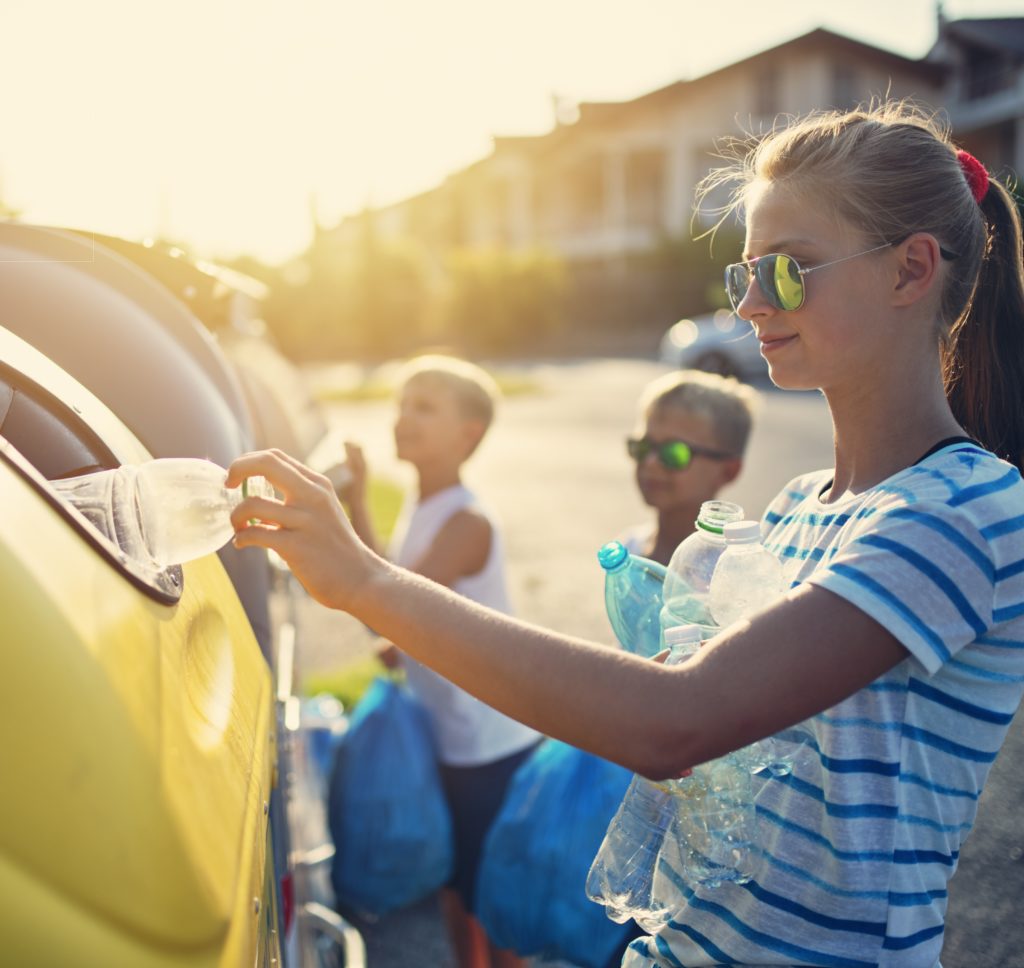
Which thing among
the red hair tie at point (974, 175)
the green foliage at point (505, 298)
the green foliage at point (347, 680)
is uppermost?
the green foliage at point (505, 298)

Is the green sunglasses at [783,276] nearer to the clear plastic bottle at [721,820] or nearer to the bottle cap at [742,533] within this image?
the bottle cap at [742,533]

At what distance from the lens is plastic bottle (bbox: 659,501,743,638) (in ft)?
5.03

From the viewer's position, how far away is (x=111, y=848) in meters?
0.89

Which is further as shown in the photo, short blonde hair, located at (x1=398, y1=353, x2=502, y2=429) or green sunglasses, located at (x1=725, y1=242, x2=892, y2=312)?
short blonde hair, located at (x1=398, y1=353, x2=502, y2=429)

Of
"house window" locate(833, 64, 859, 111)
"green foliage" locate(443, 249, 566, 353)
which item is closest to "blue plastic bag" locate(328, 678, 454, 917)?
"green foliage" locate(443, 249, 566, 353)

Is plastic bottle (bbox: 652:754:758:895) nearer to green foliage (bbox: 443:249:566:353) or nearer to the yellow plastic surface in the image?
the yellow plastic surface

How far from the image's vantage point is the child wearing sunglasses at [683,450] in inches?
119

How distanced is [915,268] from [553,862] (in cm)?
181

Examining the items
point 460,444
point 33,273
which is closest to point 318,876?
point 460,444

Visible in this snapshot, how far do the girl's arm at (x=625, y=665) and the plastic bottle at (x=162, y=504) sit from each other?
11 cm

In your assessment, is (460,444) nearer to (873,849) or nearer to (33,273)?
(33,273)

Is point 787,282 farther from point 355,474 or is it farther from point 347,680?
point 347,680

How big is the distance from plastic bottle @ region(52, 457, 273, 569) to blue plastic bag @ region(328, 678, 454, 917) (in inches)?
78.7

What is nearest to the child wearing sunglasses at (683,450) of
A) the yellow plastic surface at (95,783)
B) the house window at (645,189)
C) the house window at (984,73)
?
the yellow plastic surface at (95,783)
